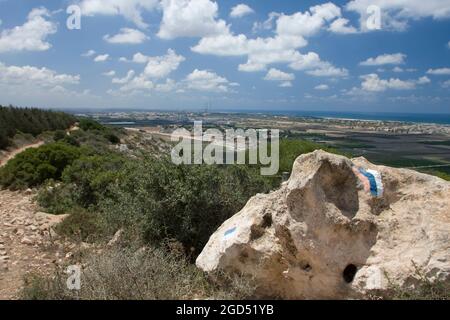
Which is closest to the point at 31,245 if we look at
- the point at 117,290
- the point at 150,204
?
the point at 150,204

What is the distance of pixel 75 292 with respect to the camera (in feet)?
15.9

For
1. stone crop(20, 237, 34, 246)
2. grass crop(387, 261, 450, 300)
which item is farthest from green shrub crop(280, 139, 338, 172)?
grass crop(387, 261, 450, 300)

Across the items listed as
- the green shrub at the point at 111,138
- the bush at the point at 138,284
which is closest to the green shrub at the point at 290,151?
the bush at the point at 138,284

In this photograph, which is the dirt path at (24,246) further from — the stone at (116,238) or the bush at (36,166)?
the bush at (36,166)

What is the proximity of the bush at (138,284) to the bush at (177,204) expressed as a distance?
1154 millimetres

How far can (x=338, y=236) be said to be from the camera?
4.61 meters

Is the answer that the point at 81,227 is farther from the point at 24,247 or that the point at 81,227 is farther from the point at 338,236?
the point at 338,236

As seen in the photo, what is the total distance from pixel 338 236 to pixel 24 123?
30.8 meters

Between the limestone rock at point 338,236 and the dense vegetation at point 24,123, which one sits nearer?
the limestone rock at point 338,236

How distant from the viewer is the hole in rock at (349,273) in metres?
4.67

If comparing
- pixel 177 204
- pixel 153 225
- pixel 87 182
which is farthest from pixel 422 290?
pixel 87 182

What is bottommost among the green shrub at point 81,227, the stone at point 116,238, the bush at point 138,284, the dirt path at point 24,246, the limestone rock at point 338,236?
the dirt path at point 24,246
